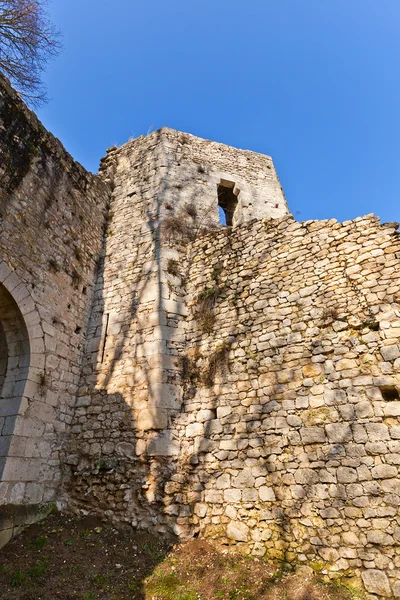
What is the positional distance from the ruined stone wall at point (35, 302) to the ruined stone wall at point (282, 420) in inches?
26.1

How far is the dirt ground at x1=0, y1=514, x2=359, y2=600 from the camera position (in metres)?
3.87

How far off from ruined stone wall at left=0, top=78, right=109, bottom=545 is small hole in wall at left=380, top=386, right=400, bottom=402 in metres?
5.37

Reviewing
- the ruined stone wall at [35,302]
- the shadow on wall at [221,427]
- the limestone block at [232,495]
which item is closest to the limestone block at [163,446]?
the shadow on wall at [221,427]

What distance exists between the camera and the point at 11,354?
6.04m

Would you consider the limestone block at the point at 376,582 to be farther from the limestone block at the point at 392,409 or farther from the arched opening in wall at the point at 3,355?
the arched opening in wall at the point at 3,355

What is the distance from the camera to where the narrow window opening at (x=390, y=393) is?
457 cm

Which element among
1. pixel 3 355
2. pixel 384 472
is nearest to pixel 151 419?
pixel 3 355

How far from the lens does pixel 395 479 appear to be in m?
4.11

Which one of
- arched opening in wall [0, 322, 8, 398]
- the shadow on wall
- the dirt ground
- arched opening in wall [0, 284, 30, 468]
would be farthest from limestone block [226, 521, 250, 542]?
arched opening in wall [0, 322, 8, 398]

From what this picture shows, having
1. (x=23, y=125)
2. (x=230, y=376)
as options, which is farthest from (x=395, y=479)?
(x=23, y=125)

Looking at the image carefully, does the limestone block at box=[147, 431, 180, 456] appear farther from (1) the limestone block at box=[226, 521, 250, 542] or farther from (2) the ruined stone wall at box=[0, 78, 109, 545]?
(2) the ruined stone wall at box=[0, 78, 109, 545]

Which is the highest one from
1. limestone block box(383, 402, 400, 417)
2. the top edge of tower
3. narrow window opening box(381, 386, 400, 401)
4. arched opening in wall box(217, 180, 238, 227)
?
the top edge of tower

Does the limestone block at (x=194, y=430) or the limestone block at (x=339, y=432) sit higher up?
the limestone block at (x=194, y=430)

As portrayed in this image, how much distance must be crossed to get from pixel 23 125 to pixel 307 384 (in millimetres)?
7648
